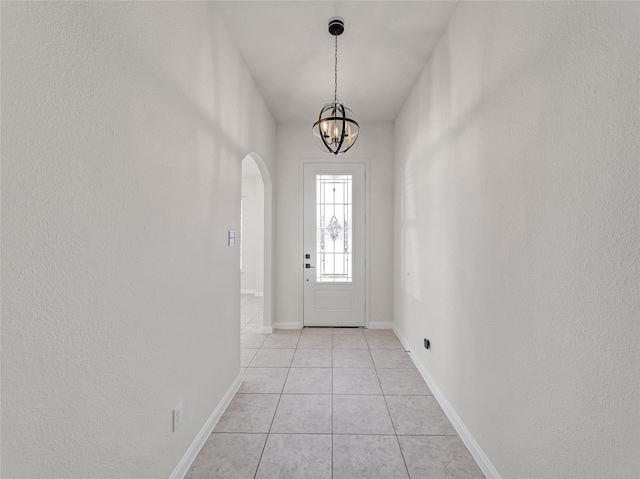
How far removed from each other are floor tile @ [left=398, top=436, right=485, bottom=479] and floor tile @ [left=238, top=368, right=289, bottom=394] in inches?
44.9

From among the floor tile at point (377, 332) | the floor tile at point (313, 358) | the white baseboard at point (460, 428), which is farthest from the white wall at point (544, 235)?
the floor tile at point (377, 332)

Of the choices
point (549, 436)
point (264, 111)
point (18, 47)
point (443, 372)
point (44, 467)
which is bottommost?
point (443, 372)

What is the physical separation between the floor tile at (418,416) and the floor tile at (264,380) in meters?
0.95

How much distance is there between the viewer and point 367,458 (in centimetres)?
179

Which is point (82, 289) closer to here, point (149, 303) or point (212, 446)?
point (149, 303)

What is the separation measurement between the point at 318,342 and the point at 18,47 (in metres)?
3.52

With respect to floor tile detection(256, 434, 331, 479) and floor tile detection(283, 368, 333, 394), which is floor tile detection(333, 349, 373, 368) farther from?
floor tile detection(256, 434, 331, 479)

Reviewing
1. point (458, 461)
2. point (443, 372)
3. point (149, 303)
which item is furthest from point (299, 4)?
point (458, 461)

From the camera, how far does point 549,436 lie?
3.96 feet

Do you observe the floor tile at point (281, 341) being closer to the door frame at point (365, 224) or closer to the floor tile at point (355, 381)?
the door frame at point (365, 224)

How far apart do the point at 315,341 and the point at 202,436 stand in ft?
6.56

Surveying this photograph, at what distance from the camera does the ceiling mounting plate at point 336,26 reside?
2.23 metres

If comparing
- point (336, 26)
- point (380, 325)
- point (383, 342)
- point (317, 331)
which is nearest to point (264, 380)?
point (317, 331)

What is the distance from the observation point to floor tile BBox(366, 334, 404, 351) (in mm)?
3592
